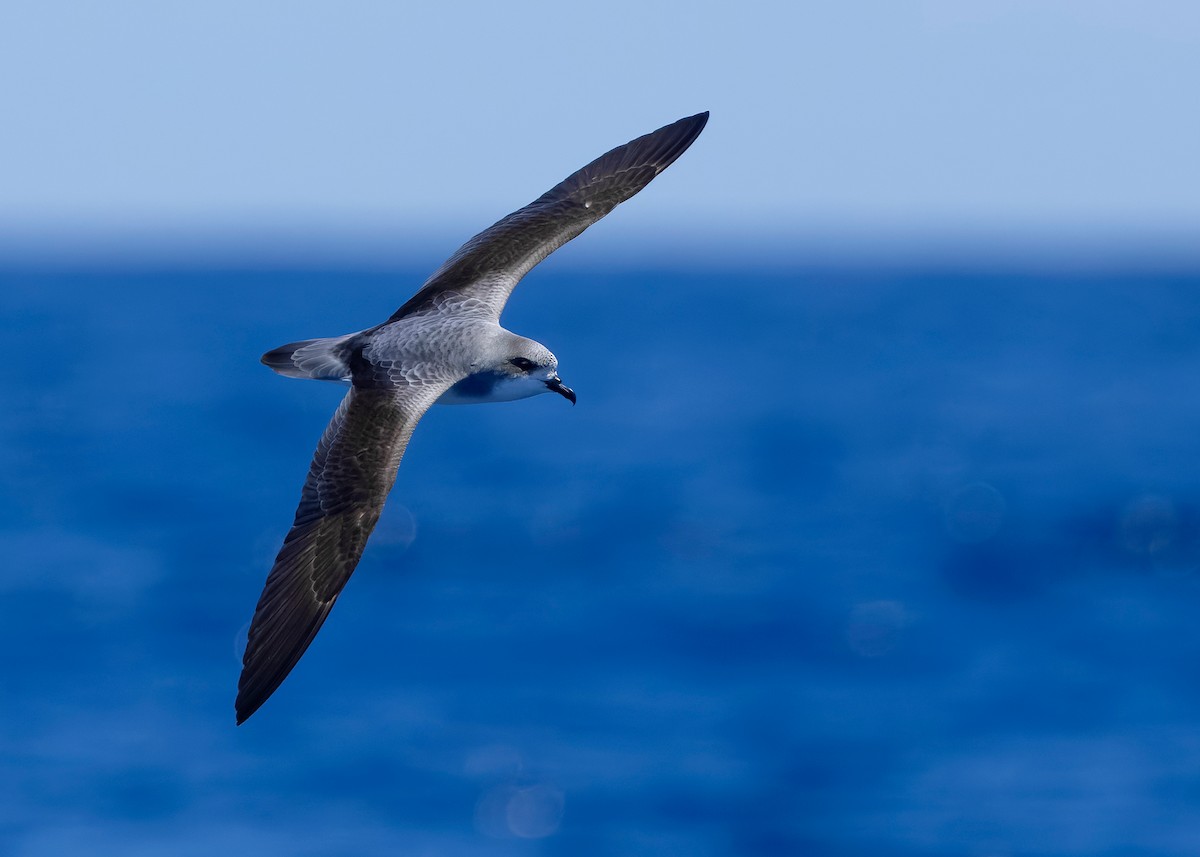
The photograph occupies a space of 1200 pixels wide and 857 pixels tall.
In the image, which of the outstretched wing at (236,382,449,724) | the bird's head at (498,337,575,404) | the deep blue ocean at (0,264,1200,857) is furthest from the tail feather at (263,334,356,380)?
the deep blue ocean at (0,264,1200,857)

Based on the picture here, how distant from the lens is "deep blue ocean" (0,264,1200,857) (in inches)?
1131

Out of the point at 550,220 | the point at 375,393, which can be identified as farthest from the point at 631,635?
the point at 375,393

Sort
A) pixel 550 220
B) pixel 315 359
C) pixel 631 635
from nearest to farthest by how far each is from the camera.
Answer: pixel 315 359 → pixel 550 220 → pixel 631 635

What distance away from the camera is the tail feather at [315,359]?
1439cm

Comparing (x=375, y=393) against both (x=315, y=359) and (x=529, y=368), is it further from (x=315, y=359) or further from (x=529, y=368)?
(x=529, y=368)

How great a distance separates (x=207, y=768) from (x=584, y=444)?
1288 inches

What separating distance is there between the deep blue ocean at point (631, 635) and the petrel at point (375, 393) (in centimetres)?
1429

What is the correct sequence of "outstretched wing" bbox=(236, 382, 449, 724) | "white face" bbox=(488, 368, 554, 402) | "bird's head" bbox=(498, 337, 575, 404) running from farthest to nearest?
"white face" bbox=(488, 368, 554, 402) → "bird's head" bbox=(498, 337, 575, 404) → "outstretched wing" bbox=(236, 382, 449, 724)

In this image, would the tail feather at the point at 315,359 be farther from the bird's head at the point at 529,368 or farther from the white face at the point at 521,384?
the bird's head at the point at 529,368

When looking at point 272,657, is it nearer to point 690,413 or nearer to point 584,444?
point 584,444

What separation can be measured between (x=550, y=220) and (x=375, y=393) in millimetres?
3325

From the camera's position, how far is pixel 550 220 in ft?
53.8

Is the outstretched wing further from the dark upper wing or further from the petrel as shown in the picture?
the dark upper wing

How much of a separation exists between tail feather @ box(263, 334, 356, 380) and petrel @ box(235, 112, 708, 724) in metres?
0.01
